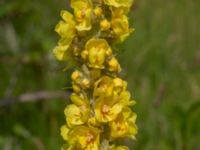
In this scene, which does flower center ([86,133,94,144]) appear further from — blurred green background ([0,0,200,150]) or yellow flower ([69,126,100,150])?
blurred green background ([0,0,200,150])

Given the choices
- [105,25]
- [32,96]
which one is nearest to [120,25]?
[105,25]

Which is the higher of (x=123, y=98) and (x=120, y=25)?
(x=120, y=25)

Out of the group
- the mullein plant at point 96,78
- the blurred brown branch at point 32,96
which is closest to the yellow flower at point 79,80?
the mullein plant at point 96,78

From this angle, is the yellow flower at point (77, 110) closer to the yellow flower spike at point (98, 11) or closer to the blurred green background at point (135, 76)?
the yellow flower spike at point (98, 11)

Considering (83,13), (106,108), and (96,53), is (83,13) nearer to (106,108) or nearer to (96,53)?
(96,53)

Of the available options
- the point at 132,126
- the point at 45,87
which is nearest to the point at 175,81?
the point at 45,87
